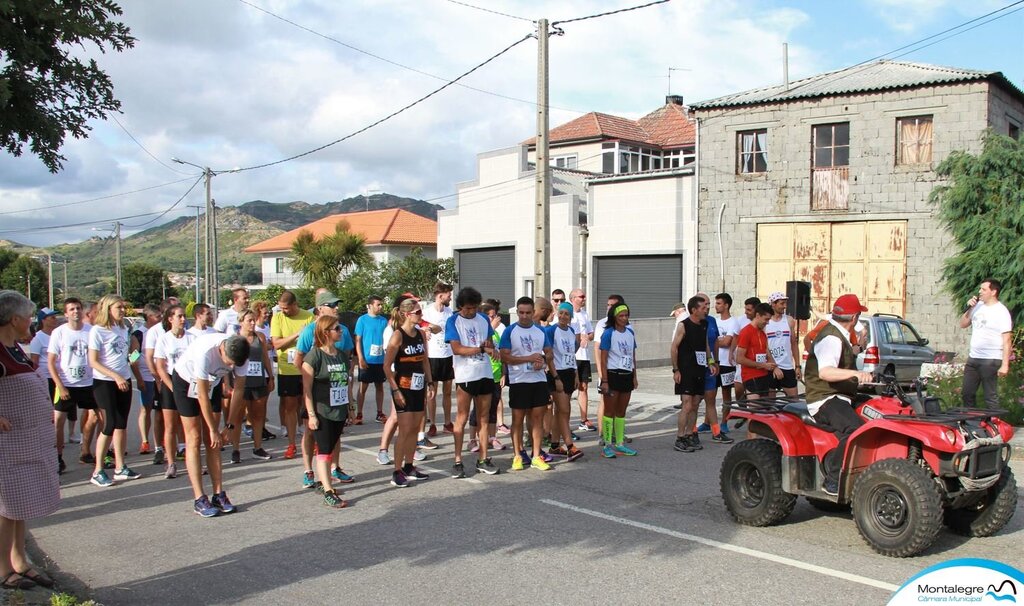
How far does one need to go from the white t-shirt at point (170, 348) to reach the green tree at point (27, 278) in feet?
227

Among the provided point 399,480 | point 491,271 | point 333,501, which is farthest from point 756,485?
point 491,271

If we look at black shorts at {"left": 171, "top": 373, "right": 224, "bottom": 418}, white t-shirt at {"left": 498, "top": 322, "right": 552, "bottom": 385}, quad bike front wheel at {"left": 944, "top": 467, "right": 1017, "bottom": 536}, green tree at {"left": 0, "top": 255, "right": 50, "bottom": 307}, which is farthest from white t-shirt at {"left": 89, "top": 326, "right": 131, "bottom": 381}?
green tree at {"left": 0, "top": 255, "right": 50, "bottom": 307}

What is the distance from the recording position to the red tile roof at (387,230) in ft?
183

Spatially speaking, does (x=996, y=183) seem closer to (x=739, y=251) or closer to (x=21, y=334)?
(x=739, y=251)

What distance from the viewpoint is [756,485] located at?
6828 millimetres

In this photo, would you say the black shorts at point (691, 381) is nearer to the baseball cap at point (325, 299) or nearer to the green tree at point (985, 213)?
the baseball cap at point (325, 299)

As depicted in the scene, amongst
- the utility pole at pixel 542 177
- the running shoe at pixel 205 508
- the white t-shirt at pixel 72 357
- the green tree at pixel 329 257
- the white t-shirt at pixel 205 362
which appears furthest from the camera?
the green tree at pixel 329 257

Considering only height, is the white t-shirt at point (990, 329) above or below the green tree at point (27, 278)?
below

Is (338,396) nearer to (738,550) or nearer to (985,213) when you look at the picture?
(738,550)

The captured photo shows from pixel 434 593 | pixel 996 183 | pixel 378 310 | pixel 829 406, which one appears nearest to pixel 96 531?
pixel 434 593

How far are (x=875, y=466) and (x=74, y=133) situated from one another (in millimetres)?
5854

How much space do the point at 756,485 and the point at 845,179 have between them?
65.1 ft

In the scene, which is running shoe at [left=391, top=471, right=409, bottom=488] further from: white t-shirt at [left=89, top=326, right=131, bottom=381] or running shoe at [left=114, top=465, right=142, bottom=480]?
white t-shirt at [left=89, top=326, right=131, bottom=381]

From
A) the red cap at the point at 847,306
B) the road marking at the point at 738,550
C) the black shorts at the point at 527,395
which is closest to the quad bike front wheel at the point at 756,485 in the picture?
the road marking at the point at 738,550
